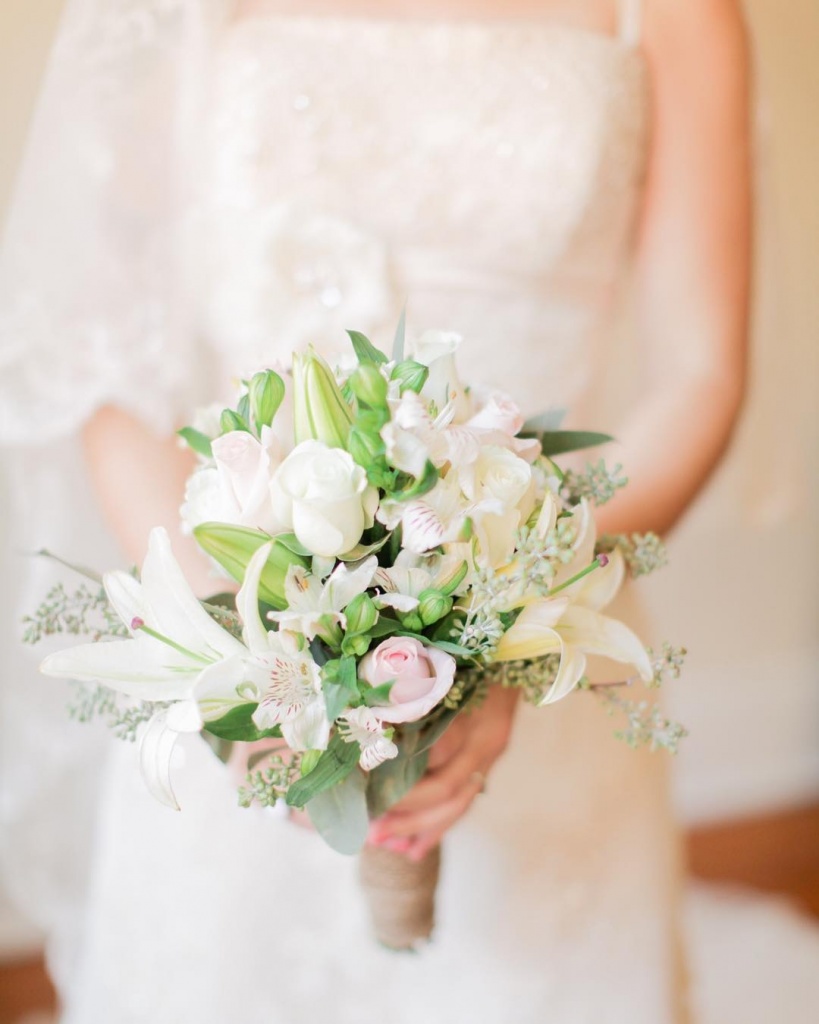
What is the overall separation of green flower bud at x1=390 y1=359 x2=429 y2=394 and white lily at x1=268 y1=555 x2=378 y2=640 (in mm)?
94

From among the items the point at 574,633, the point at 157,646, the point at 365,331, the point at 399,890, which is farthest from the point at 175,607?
the point at 365,331

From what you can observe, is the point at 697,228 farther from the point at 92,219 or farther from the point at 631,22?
the point at 92,219

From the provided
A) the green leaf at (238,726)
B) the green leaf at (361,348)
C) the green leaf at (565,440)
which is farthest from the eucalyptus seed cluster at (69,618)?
the green leaf at (565,440)

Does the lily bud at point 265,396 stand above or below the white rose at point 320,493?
above

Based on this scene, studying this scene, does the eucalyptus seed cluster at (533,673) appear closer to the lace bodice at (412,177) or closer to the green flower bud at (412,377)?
the green flower bud at (412,377)

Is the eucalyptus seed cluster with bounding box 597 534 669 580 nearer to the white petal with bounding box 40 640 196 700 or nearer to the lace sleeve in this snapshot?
the white petal with bounding box 40 640 196 700

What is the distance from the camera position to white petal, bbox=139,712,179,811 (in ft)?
1.61

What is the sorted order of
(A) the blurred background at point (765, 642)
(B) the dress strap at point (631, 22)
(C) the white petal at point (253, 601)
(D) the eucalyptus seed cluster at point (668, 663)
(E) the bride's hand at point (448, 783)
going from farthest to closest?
(A) the blurred background at point (765, 642) < (B) the dress strap at point (631, 22) < (E) the bride's hand at point (448, 783) < (D) the eucalyptus seed cluster at point (668, 663) < (C) the white petal at point (253, 601)

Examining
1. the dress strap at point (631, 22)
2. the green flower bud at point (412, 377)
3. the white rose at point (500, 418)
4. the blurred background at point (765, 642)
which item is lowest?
the blurred background at point (765, 642)

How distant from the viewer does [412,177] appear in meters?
0.98

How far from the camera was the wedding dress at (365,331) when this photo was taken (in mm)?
929

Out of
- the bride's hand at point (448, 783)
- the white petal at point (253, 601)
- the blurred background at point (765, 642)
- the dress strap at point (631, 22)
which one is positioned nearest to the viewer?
the white petal at point (253, 601)

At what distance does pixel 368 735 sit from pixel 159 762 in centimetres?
11

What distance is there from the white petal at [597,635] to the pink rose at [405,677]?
0.34 feet
